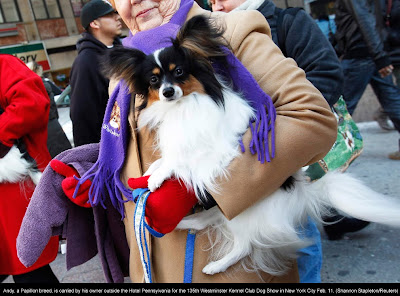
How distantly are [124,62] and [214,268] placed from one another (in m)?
0.83

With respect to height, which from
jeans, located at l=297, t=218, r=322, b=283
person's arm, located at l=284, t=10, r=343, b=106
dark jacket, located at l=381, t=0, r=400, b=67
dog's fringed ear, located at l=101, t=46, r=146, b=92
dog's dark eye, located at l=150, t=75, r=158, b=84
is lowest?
jeans, located at l=297, t=218, r=322, b=283

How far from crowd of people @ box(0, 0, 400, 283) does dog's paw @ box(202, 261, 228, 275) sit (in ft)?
0.09

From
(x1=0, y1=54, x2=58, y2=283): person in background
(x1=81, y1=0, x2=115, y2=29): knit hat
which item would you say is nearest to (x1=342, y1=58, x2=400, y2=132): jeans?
(x1=81, y1=0, x2=115, y2=29): knit hat

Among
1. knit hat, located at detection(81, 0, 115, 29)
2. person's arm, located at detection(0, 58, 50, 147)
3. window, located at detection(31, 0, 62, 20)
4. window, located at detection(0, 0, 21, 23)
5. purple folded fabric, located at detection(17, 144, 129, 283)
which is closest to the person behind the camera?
purple folded fabric, located at detection(17, 144, 129, 283)

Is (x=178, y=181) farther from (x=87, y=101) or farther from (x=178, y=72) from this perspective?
(x=87, y=101)

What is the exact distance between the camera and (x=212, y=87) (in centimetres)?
138

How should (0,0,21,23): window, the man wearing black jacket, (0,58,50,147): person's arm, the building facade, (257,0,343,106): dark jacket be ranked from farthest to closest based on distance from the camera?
(0,0,21,23): window < the building facade < the man wearing black jacket < (0,58,50,147): person's arm < (257,0,343,106): dark jacket

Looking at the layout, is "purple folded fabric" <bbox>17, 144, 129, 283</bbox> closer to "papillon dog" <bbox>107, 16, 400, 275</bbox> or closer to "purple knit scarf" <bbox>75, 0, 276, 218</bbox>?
"purple knit scarf" <bbox>75, 0, 276, 218</bbox>

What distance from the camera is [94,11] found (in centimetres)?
334

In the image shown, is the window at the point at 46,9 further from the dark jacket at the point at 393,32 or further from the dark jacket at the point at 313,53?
the dark jacket at the point at 313,53

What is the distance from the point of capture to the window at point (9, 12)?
23.6 ft

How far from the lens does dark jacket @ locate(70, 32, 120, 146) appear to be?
287 centimetres

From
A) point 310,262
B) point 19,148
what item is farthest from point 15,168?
point 310,262

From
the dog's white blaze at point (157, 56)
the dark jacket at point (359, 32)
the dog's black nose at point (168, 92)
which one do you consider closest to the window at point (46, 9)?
the dark jacket at point (359, 32)
